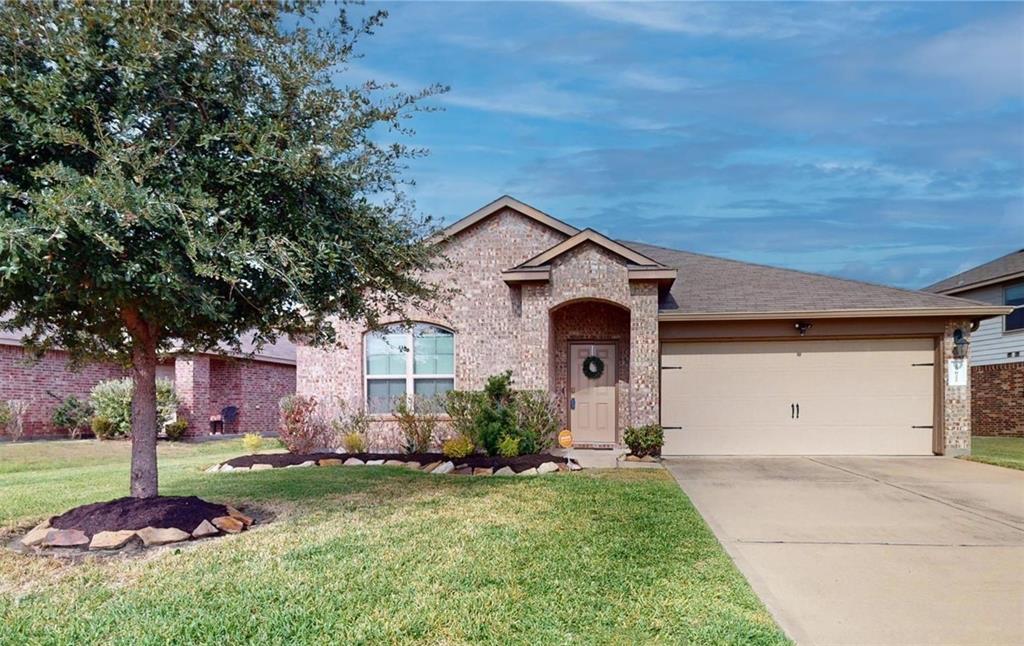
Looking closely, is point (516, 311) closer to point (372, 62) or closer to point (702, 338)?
point (702, 338)

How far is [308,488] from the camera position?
895 centimetres

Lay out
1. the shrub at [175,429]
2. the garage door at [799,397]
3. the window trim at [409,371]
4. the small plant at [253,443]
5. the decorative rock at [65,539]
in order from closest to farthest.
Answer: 1. the decorative rock at [65,539]
2. the garage door at [799,397]
3. the window trim at [409,371]
4. the small plant at [253,443]
5. the shrub at [175,429]

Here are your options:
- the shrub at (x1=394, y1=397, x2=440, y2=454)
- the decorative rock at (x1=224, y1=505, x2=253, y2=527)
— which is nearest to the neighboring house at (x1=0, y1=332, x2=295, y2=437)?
the shrub at (x1=394, y1=397, x2=440, y2=454)

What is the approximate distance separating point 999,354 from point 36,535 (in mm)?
22416

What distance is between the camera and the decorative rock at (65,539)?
5832mm

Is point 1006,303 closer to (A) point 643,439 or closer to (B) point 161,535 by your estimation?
(A) point 643,439

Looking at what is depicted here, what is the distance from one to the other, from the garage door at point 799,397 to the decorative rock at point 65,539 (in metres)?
9.83

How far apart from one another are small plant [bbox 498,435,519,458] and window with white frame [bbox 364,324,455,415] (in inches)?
104

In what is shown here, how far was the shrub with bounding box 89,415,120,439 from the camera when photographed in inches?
659

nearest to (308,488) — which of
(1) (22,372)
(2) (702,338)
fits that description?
(2) (702,338)

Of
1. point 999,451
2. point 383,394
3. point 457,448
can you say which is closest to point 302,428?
point 383,394

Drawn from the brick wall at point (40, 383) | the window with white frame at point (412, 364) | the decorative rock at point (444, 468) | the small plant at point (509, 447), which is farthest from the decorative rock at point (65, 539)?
the brick wall at point (40, 383)

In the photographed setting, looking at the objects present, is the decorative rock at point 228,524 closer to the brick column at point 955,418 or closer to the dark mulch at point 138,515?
the dark mulch at point 138,515

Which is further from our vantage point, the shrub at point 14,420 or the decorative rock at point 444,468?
the shrub at point 14,420
